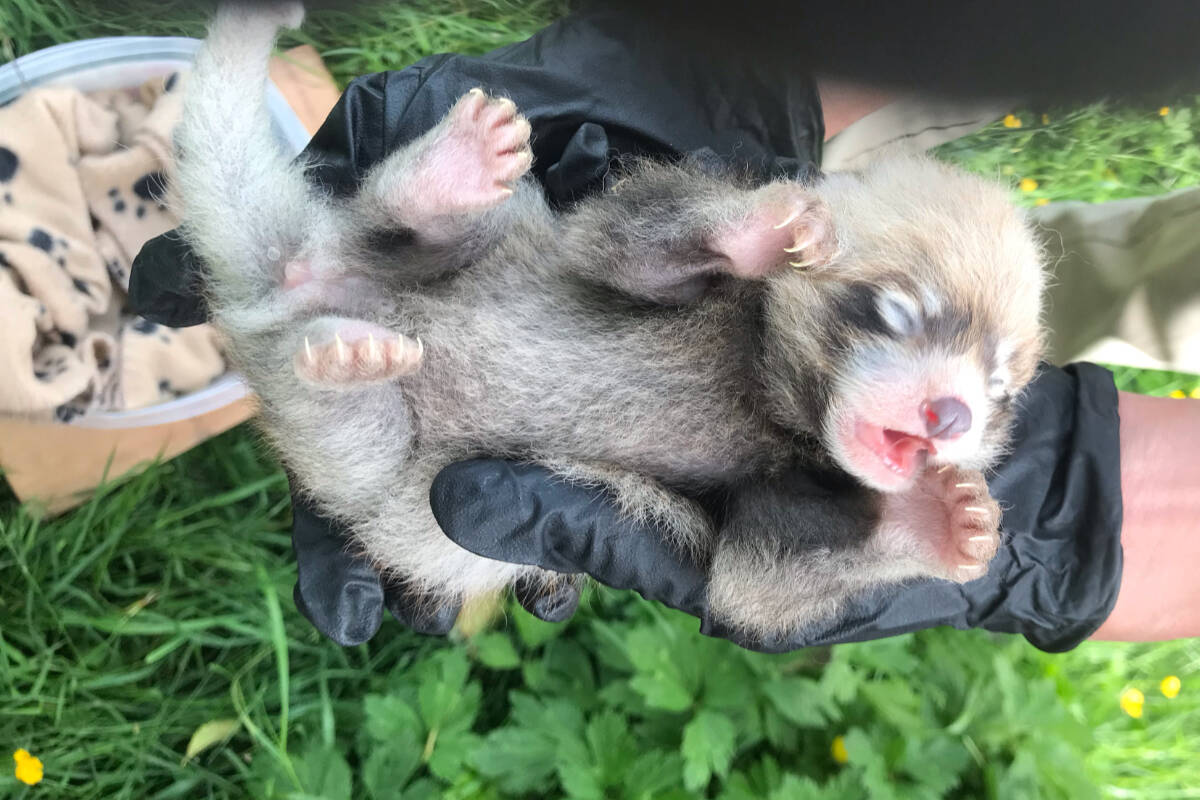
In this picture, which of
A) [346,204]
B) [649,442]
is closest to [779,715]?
[649,442]

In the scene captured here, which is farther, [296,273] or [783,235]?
[296,273]

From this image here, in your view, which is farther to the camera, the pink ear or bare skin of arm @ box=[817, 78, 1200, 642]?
bare skin of arm @ box=[817, 78, 1200, 642]

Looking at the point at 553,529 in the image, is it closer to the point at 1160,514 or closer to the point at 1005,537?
the point at 1005,537

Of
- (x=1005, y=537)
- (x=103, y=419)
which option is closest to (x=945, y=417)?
(x=1005, y=537)

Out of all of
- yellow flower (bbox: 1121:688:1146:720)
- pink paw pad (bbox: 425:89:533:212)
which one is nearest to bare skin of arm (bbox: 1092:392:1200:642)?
yellow flower (bbox: 1121:688:1146:720)

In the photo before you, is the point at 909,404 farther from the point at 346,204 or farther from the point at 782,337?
the point at 346,204

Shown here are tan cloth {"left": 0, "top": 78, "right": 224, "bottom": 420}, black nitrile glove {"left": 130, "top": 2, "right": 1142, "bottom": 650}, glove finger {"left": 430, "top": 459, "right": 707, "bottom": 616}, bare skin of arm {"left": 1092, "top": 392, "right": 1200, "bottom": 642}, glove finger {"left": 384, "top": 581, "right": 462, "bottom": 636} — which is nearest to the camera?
glove finger {"left": 430, "top": 459, "right": 707, "bottom": 616}

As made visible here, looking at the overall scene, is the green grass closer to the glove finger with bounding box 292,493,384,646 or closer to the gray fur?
the glove finger with bounding box 292,493,384,646
